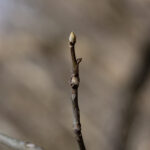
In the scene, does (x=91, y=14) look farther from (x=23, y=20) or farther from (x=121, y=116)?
(x=121, y=116)

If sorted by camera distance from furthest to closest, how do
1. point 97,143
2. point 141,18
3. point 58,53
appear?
point 141,18 → point 58,53 → point 97,143

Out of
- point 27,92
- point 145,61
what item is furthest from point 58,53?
point 145,61

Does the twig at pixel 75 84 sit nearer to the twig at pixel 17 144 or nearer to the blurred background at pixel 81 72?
the twig at pixel 17 144

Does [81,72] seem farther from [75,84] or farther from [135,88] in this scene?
[75,84]

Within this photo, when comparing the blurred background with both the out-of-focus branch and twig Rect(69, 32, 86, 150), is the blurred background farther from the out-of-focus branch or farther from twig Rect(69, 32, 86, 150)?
twig Rect(69, 32, 86, 150)

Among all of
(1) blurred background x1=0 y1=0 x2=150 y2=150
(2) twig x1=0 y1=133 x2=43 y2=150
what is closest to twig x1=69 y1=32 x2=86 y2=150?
(2) twig x1=0 y1=133 x2=43 y2=150

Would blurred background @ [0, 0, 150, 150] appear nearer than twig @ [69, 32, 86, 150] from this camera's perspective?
No

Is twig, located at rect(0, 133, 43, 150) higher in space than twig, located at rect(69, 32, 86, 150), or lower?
lower

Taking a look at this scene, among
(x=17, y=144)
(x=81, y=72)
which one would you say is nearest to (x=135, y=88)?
(x=81, y=72)
